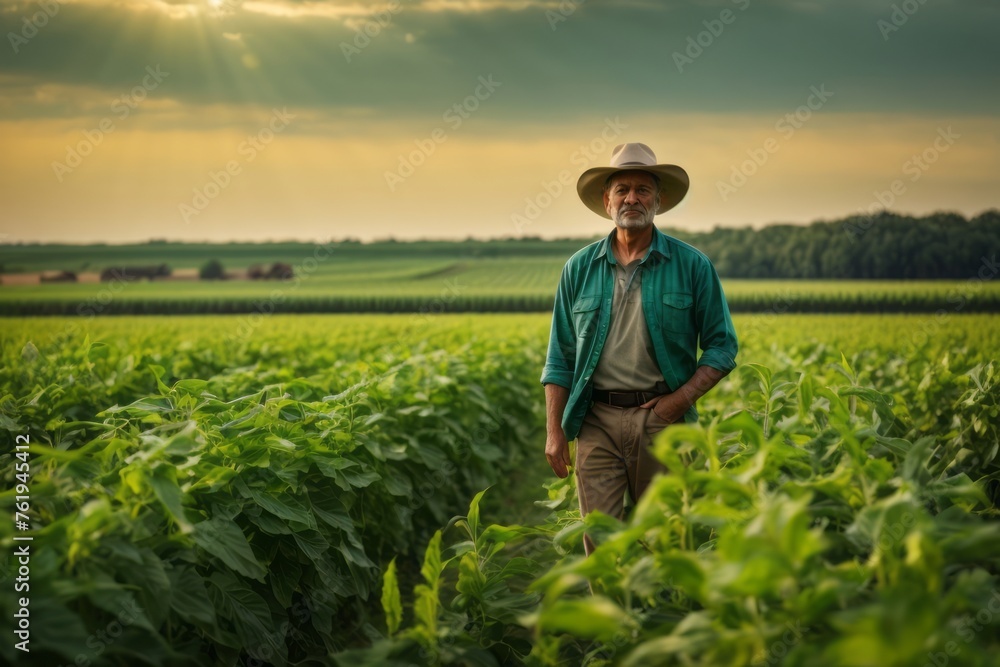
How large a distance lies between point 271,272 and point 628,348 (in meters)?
72.1

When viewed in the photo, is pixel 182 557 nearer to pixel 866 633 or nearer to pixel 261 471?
pixel 261 471

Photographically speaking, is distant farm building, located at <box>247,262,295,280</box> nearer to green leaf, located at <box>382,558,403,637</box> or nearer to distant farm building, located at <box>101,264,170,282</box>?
distant farm building, located at <box>101,264,170,282</box>

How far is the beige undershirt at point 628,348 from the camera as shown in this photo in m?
4.24

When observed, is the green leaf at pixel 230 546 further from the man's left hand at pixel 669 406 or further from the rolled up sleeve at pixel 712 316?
the rolled up sleeve at pixel 712 316

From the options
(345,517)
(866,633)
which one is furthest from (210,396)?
(866,633)

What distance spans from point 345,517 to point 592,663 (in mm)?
1798

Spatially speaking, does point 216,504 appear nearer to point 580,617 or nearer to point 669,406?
point 580,617

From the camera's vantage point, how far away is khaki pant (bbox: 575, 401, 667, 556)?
13.9 feet

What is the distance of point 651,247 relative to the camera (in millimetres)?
4289

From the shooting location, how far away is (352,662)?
8.07 feet

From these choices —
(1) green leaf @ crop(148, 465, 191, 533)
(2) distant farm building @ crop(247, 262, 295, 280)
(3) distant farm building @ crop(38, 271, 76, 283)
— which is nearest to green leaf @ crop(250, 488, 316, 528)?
(1) green leaf @ crop(148, 465, 191, 533)

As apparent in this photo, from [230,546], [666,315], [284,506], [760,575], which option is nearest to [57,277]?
[284,506]

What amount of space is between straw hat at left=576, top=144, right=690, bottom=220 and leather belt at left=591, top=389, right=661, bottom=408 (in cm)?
98

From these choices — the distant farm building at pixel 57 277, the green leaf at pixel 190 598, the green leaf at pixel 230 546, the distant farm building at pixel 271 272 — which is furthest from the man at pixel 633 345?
the distant farm building at pixel 271 272
